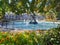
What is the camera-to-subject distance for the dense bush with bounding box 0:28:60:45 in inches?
160

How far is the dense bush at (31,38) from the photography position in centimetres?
407

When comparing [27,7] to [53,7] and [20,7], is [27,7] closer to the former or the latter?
[20,7]

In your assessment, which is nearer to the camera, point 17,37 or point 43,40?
point 17,37

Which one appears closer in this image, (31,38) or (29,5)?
(31,38)

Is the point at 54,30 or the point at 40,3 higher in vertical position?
the point at 40,3

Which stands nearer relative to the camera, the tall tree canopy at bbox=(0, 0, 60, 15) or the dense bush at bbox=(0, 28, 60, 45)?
the dense bush at bbox=(0, 28, 60, 45)

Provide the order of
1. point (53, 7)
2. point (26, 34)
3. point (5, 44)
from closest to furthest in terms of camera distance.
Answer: point (5, 44) → point (26, 34) → point (53, 7)

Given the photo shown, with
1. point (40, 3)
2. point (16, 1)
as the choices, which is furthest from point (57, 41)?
point (16, 1)

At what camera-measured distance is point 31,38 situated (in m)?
4.27

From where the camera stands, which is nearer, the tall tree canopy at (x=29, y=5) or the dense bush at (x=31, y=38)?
the dense bush at (x=31, y=38)

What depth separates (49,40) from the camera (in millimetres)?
4547

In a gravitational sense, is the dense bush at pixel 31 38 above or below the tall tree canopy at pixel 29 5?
below

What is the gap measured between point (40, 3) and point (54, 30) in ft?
2.54

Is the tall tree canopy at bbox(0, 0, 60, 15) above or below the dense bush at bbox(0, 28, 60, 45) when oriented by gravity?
above
